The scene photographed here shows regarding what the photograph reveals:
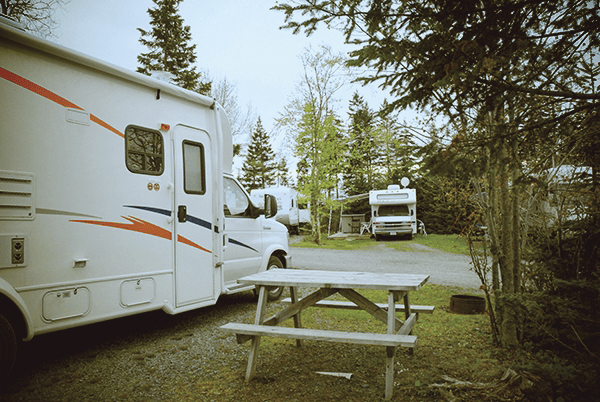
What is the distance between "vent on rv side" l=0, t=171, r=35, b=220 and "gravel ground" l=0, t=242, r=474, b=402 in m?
1.46

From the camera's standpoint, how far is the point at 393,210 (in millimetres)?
21312

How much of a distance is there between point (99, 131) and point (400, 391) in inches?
147

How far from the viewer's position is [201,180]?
18.3ft

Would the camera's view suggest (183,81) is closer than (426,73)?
No

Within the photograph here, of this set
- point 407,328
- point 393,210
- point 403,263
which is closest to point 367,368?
point 407,328

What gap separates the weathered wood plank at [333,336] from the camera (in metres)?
3.27

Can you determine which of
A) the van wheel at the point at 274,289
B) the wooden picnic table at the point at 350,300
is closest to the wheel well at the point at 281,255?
the van wheel at the point at 274,289

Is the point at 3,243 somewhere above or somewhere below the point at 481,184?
below

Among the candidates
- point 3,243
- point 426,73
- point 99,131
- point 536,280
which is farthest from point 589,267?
point 3,243

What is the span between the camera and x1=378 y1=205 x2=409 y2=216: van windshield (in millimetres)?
21094

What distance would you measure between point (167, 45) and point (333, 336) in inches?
834

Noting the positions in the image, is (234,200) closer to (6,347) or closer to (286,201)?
(6,347)

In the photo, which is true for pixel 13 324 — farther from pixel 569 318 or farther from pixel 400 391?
pixel 569 318

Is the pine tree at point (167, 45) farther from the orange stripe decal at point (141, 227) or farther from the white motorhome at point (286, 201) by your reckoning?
the orange stripe decal at point (141, 227)
